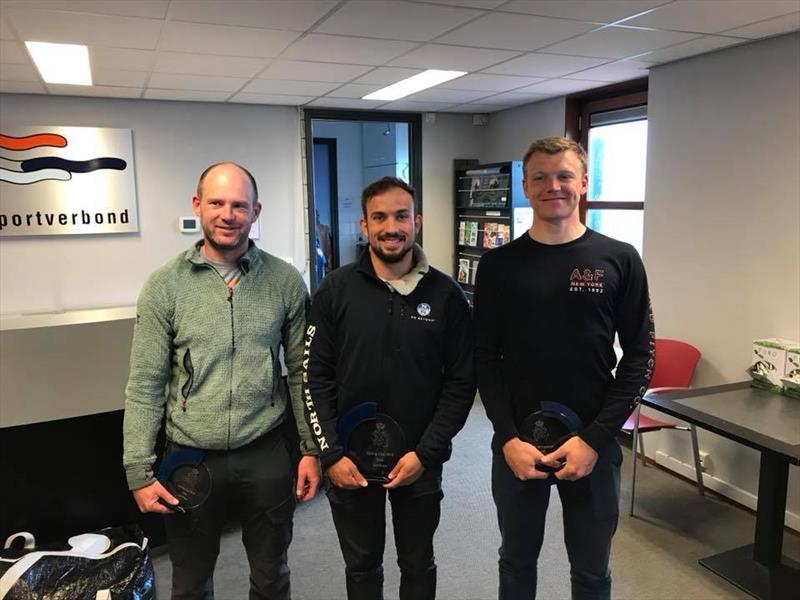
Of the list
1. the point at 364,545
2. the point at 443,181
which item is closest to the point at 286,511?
the point at 364,545

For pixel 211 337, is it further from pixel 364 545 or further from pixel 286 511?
pixel 364 545

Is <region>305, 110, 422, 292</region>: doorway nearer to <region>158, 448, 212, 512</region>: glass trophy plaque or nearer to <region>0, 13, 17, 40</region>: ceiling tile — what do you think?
<region>0, 13, 17, 40</region>: ceiling tile

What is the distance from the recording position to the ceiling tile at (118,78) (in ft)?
10.9

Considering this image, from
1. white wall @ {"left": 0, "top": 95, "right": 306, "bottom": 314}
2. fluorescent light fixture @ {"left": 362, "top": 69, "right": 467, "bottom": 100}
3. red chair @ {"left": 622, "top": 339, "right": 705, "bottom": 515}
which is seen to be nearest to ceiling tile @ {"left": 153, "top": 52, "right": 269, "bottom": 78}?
fluorescent light fixture @ {"left": 362, "top": 69, "right": 467, "bottom": 100}

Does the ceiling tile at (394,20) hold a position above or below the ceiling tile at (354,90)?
below

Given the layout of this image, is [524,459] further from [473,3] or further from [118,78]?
[118,78]

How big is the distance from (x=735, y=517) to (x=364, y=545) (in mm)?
2198

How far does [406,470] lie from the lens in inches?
63.1

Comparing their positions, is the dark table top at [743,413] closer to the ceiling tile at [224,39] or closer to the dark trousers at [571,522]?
the dark trousers at [571,522]

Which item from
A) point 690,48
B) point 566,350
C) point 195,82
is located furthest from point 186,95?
point 566,350

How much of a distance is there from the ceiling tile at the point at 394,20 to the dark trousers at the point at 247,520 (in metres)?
1.58

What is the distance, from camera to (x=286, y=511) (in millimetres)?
1703

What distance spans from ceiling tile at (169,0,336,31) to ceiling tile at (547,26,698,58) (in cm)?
120

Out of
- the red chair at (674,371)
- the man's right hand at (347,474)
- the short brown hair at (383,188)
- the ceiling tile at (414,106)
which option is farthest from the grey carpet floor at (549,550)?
the ceiling tile at (414,106)
